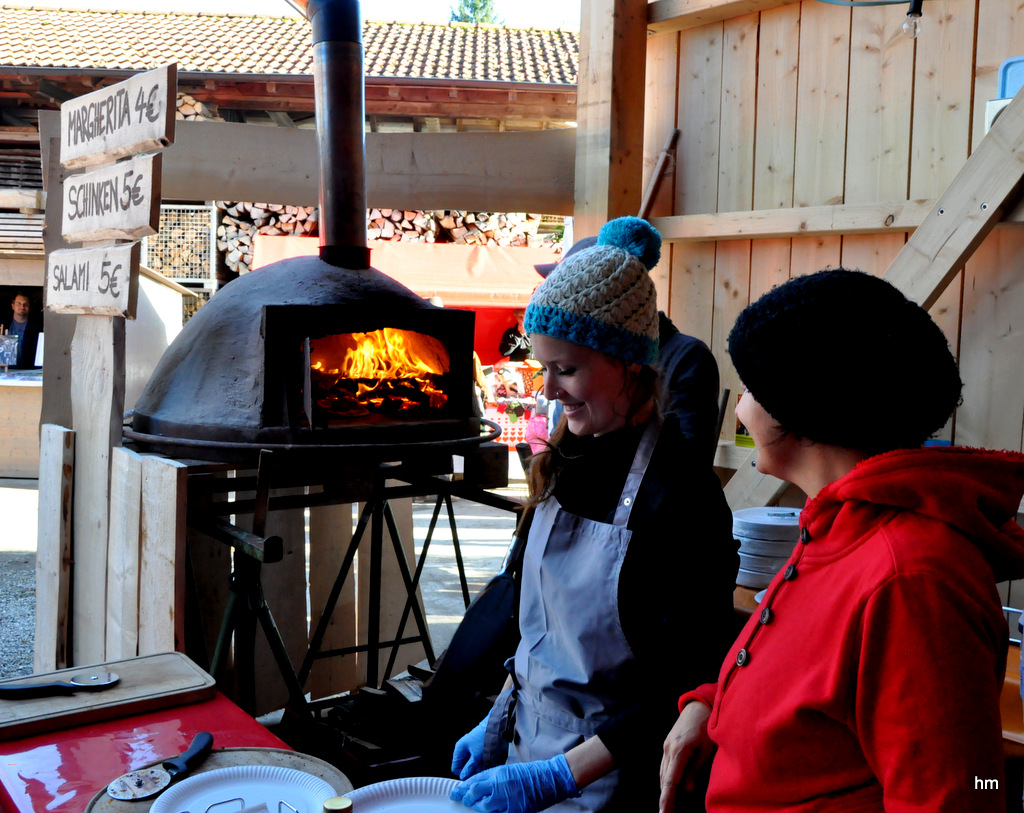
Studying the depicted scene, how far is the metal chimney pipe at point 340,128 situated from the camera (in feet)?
11.6

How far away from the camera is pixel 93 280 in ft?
10.6

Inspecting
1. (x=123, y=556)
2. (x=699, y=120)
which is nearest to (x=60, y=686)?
(x=123, y=556)

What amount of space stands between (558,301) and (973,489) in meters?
0.88

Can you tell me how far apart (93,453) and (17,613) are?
113 inches

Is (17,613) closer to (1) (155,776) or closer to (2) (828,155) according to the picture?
(1) (155,776)

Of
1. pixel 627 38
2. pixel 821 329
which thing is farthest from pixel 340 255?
pixel 821 329

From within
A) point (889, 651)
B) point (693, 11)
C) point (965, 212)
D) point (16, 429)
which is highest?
point (693, 11)

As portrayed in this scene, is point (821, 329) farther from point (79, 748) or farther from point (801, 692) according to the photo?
point (79, 748)

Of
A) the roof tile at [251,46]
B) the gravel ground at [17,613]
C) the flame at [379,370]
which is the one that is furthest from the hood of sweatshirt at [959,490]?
the roof tile at [251,46]

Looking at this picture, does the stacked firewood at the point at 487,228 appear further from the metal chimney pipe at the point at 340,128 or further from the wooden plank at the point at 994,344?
the wooden plank at the point at 994,344

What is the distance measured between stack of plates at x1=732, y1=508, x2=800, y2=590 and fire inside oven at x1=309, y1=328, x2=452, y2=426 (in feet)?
4.32

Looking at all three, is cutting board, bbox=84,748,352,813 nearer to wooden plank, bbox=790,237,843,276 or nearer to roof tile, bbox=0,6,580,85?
wooden plank, bbox=790,237,843,276

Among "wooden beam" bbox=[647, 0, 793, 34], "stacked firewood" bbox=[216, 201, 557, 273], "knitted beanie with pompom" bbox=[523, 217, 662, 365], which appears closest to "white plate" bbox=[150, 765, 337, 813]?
"knitted beanie with pompom" bbox=[523, 217, 662, 365]

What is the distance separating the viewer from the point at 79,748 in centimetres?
157
